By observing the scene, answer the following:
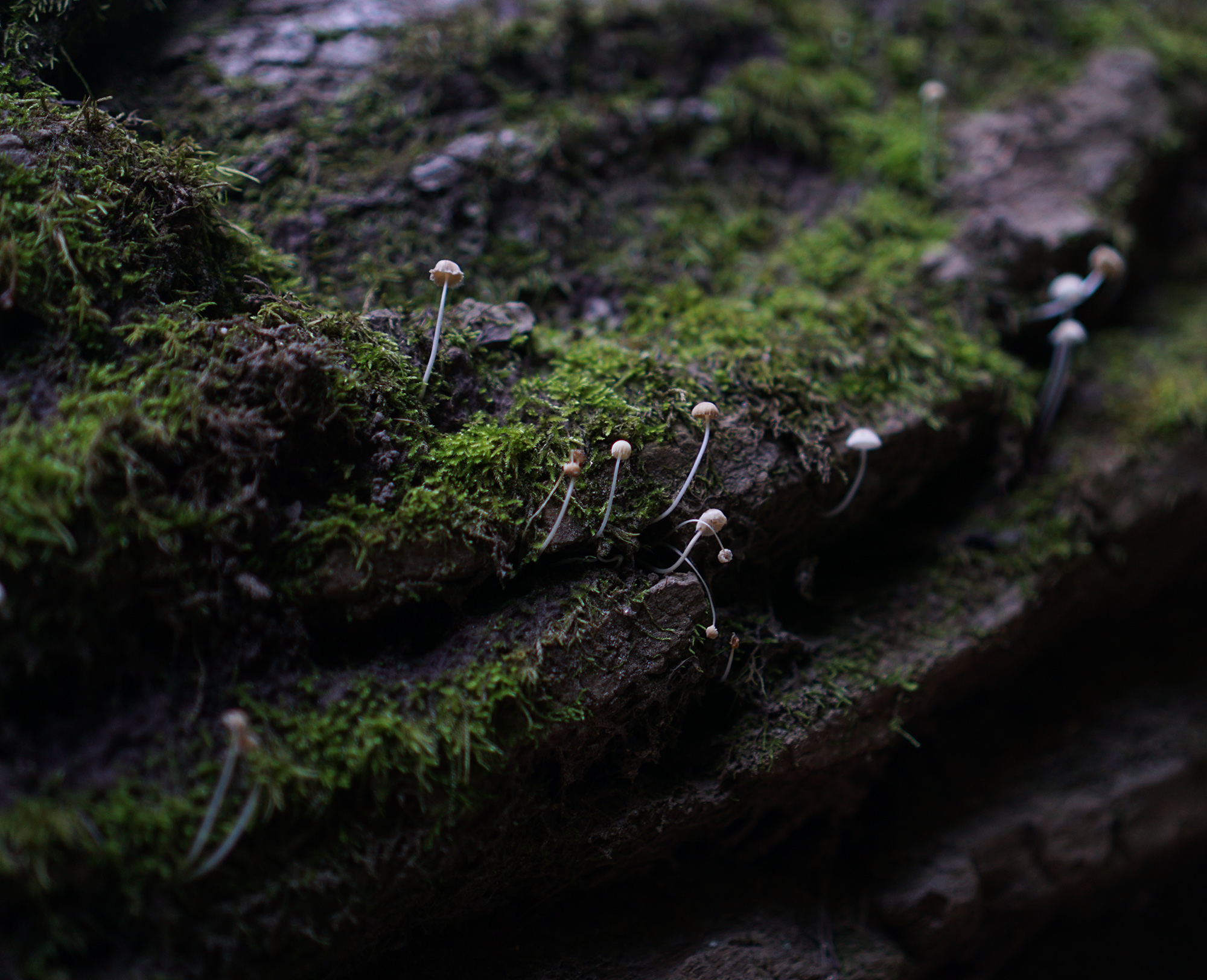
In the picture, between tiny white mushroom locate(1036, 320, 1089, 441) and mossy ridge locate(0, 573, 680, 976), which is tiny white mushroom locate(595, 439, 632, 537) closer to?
mossy ridge locate(0, 573, 680, 976)

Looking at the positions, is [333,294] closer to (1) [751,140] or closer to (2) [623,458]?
(2) [623,458]

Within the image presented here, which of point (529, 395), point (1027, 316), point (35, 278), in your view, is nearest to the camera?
point (35, 278)

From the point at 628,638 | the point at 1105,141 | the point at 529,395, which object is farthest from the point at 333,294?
the point at 1105,141

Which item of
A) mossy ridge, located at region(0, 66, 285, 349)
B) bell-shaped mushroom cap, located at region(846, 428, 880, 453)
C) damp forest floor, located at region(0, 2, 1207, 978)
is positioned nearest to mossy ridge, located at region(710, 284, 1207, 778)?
damp forest floor, located at region(0, 2, 1207, 978)

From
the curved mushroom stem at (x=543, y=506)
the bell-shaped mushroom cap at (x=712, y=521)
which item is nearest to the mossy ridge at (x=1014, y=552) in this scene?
the bell-shaped mushroom cap at (x=712, y=521)

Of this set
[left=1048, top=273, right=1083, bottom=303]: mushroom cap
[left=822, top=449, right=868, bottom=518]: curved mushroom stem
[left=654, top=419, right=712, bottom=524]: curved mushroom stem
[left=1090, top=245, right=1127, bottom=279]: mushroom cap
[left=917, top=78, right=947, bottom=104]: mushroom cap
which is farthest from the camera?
[left=917, top=78, right=947, bottom=104]: mushroom cap

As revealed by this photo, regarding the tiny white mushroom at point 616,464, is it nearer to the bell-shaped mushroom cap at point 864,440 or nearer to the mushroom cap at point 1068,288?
the bell-shaped mushroom cap at point 864,440

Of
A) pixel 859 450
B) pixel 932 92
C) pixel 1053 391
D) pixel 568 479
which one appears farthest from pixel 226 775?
pixel 932 92

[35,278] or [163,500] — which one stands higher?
[35,278]
